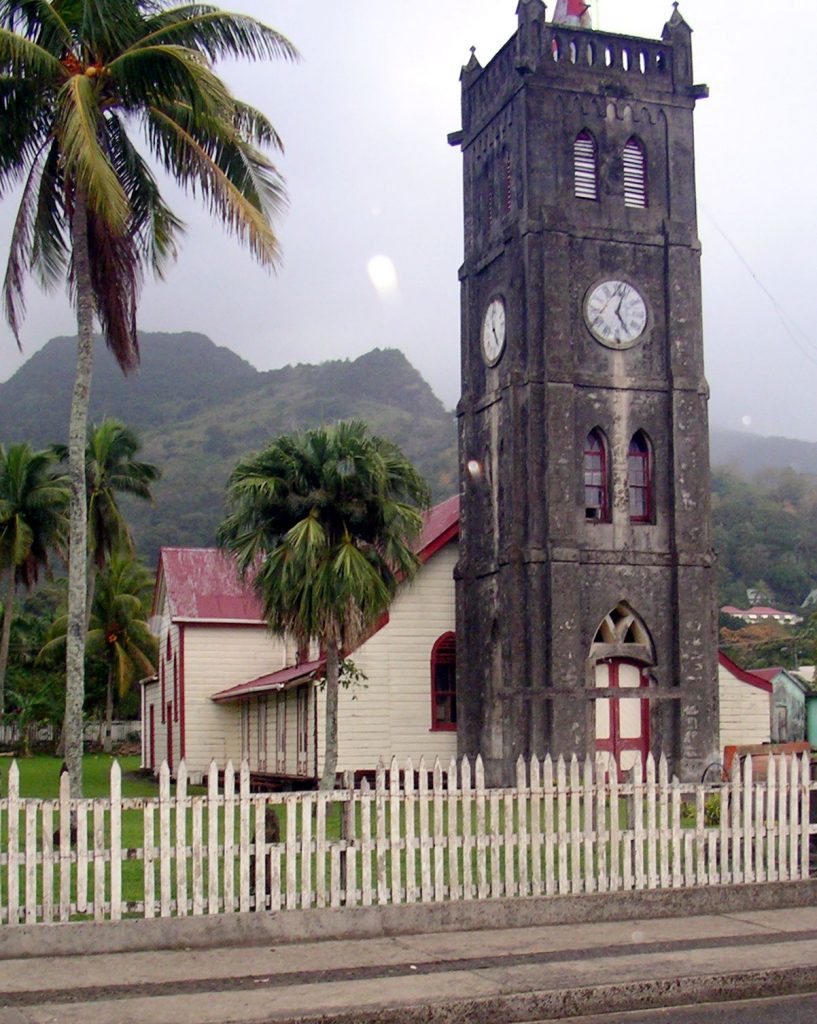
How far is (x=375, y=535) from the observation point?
27969 mm

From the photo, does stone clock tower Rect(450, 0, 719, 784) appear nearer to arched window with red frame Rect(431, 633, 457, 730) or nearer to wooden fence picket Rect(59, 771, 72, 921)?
arched window with red frame Rect(431, 633, 457, 730)

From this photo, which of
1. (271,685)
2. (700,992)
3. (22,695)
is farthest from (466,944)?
(22,695)

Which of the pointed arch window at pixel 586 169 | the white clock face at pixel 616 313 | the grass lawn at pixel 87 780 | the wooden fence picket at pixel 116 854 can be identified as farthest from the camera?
the grass lawn at pixel 87 780

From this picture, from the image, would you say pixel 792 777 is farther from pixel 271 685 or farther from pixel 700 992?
pixel 271 685

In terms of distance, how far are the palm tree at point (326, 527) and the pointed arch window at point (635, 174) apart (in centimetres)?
919

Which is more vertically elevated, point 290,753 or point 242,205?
point 242,205

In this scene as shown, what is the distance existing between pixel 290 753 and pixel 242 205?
19.8 m

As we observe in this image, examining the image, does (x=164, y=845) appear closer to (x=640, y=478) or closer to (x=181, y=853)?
(x=181, y=853)

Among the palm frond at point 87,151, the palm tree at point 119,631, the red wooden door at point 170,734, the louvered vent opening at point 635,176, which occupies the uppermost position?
the louvered vent opening at point 635,176

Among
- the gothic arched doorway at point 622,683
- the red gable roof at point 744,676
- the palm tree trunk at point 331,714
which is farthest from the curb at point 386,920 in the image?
the red gable roof at point 744,676

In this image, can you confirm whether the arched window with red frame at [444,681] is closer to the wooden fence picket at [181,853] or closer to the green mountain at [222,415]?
the wooden fence picket at [181,853]

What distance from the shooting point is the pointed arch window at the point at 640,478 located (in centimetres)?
3188

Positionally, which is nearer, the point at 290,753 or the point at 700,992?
the point at 700,992

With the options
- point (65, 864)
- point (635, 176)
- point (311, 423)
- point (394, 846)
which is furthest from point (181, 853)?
point (311, 423)
